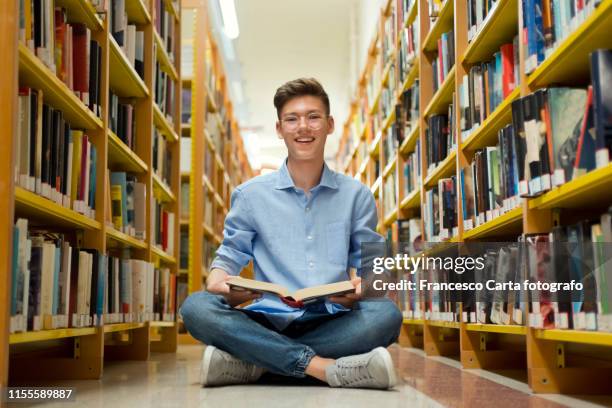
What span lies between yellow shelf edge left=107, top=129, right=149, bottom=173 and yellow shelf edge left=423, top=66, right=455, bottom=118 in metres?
1.44

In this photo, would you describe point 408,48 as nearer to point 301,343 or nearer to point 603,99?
point 301,343

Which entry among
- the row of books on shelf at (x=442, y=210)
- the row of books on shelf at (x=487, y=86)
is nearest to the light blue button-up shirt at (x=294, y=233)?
the row of books on shelf at (x=487, y=86)

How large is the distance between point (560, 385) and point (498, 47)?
139cm

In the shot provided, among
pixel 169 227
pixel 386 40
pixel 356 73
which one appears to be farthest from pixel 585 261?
pixel 356 73

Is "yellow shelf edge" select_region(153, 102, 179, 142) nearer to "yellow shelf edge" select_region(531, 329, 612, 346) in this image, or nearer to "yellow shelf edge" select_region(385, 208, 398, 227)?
"yellow shelf edge" select_region(385, 208, 398, 227)

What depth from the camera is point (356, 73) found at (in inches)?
353

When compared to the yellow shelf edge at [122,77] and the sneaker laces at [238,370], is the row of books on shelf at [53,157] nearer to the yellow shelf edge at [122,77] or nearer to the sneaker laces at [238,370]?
the yellow shelf edge at [122,77]

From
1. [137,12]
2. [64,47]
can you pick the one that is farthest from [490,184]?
[137,12]

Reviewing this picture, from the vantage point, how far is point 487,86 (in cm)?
274

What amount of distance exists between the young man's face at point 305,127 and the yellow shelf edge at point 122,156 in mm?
758

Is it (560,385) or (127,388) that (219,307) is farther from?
(560,385)

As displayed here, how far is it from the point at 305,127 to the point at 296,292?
2.08 ft

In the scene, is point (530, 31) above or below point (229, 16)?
below

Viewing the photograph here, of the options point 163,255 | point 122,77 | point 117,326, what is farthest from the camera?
point 163,255
